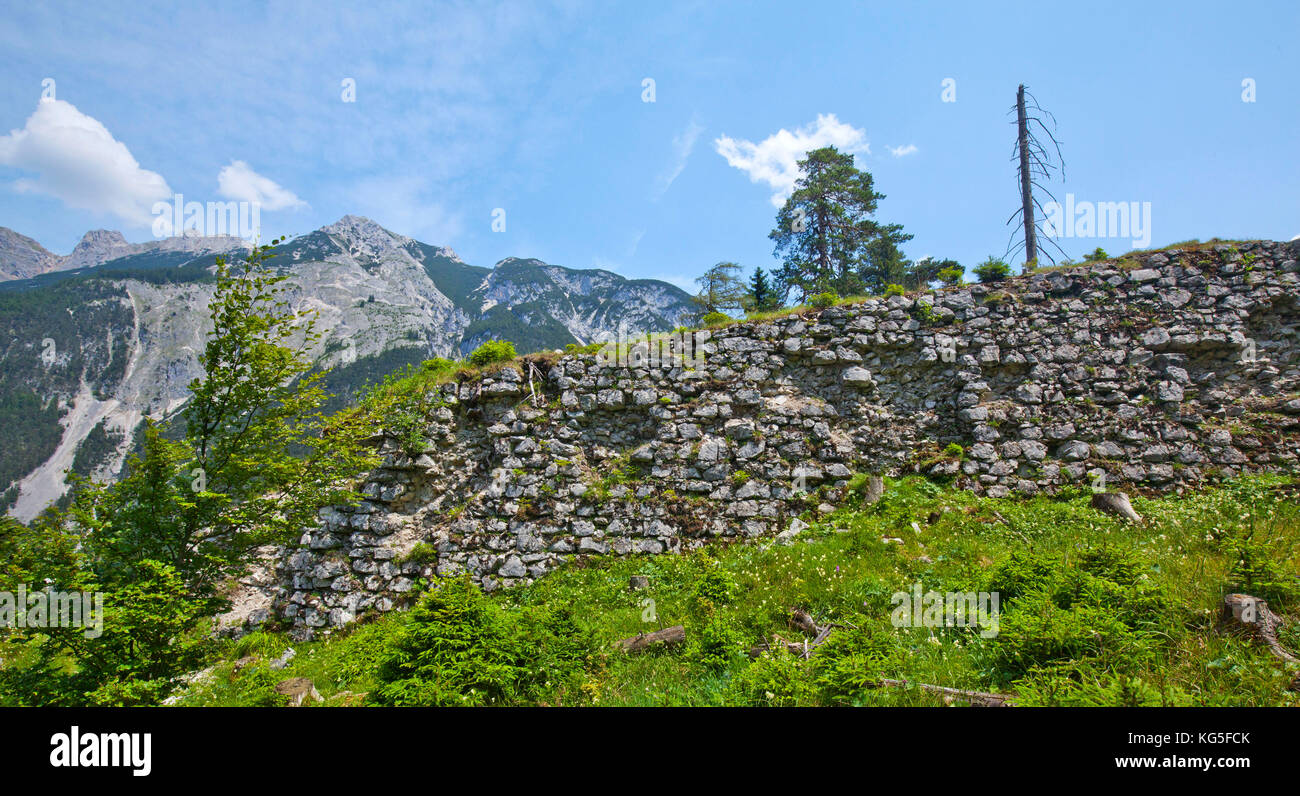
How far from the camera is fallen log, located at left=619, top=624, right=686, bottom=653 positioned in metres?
7.21

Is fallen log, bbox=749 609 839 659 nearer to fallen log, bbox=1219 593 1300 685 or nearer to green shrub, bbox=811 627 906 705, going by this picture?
green shrub, bbox=811 627 906 705

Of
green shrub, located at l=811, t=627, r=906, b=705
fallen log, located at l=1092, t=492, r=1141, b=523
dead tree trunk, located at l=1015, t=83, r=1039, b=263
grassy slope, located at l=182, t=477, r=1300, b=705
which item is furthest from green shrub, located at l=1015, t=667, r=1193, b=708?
dead tree trunk, located at l=1015, t=83, r=1039, b=263

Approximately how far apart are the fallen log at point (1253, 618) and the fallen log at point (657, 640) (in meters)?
6.27

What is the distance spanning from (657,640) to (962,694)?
4.07 meters

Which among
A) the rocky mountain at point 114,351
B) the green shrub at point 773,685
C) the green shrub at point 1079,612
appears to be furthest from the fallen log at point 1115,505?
the rocky mountain at point 114,351

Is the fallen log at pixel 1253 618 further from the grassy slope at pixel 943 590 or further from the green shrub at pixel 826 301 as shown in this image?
the green shrub at pixel 826 301

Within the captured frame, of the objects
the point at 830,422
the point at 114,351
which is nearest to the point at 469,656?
the point at 830,422

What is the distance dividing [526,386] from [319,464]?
17.7ft

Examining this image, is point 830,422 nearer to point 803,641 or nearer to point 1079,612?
point 803,641

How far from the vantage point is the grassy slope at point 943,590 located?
4457 mm

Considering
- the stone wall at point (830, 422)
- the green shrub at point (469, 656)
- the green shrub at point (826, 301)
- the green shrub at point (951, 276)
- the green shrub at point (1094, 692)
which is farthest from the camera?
the green shrub at point (951, 276)

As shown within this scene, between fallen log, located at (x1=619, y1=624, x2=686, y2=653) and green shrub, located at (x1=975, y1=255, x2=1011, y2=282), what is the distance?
50.6 feet
